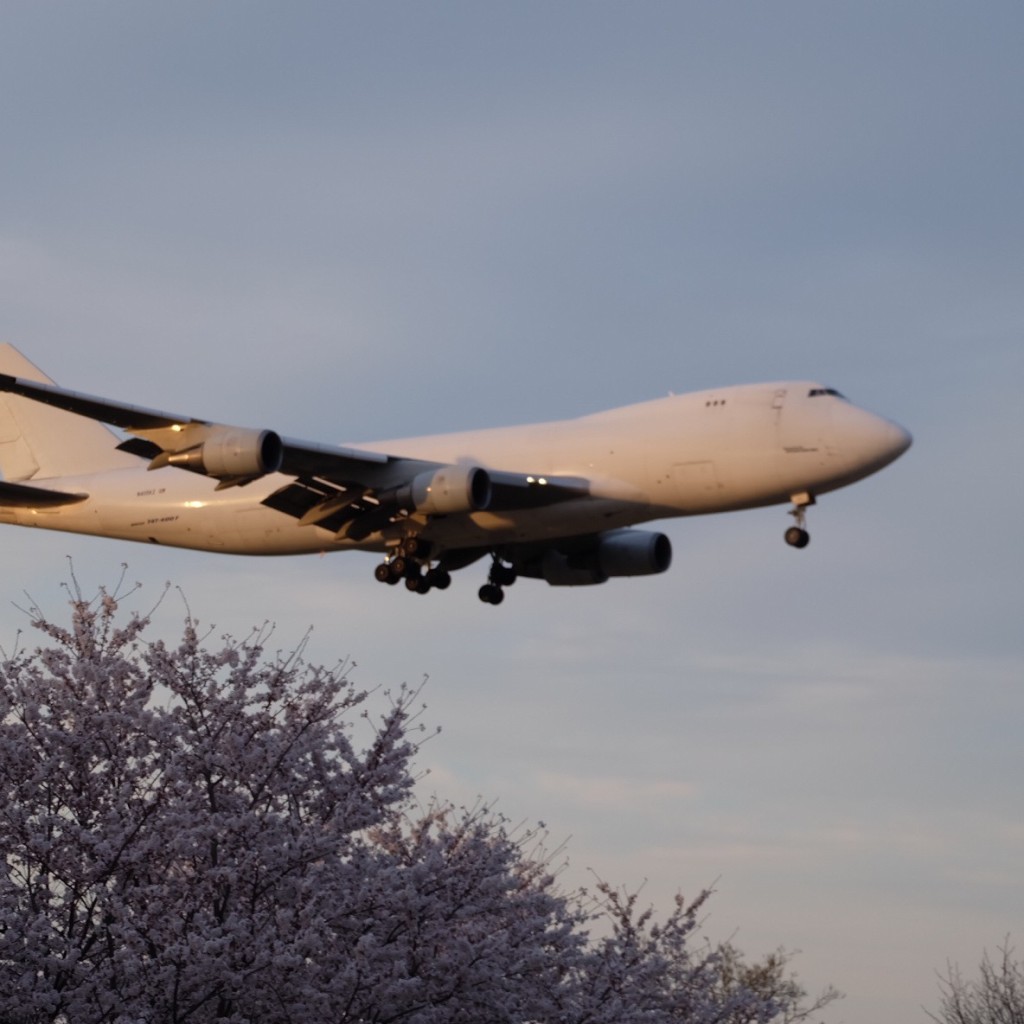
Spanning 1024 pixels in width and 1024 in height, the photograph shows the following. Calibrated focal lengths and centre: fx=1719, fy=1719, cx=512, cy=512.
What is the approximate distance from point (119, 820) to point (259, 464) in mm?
15609

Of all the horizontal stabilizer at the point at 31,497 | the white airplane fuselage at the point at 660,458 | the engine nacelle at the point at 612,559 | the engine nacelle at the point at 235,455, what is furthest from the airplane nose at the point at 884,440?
the horizontal stabilizer at the point at 31,497

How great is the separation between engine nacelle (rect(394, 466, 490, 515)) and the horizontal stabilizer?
42.8 feet

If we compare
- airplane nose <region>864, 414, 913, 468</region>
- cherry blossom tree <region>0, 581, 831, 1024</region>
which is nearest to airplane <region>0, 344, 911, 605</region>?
airplane nose <region>864, 414, 913, 468</region>

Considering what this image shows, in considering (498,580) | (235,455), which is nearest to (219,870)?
(235,455)

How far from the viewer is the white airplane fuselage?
127 ft

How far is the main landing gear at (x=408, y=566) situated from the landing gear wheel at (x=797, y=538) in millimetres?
9093

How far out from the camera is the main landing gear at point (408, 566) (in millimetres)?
42469

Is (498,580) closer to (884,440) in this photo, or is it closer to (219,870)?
(884,440)

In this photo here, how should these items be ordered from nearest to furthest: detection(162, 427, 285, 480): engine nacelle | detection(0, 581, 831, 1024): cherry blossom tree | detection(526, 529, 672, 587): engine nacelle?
detection(0, 581, 831, 1024): cherry blossom tree, detection(162, 427, 285, 480): engine nacelle, detection(526, 529, 672, 587): engine nacelle

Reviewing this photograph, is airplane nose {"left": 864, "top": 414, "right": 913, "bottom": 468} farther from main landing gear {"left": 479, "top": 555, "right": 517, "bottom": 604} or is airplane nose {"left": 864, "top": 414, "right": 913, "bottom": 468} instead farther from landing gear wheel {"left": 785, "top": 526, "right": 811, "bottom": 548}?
main landing gear {"left": 479, "top": 555, "right": 517, "bottom": 604}

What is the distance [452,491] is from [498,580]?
8.72 m

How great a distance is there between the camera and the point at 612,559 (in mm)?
46312

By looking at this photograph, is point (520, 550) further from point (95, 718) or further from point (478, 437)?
point (95, 718)

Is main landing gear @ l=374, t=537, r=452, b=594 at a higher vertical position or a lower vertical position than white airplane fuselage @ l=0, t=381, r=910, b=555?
lower
